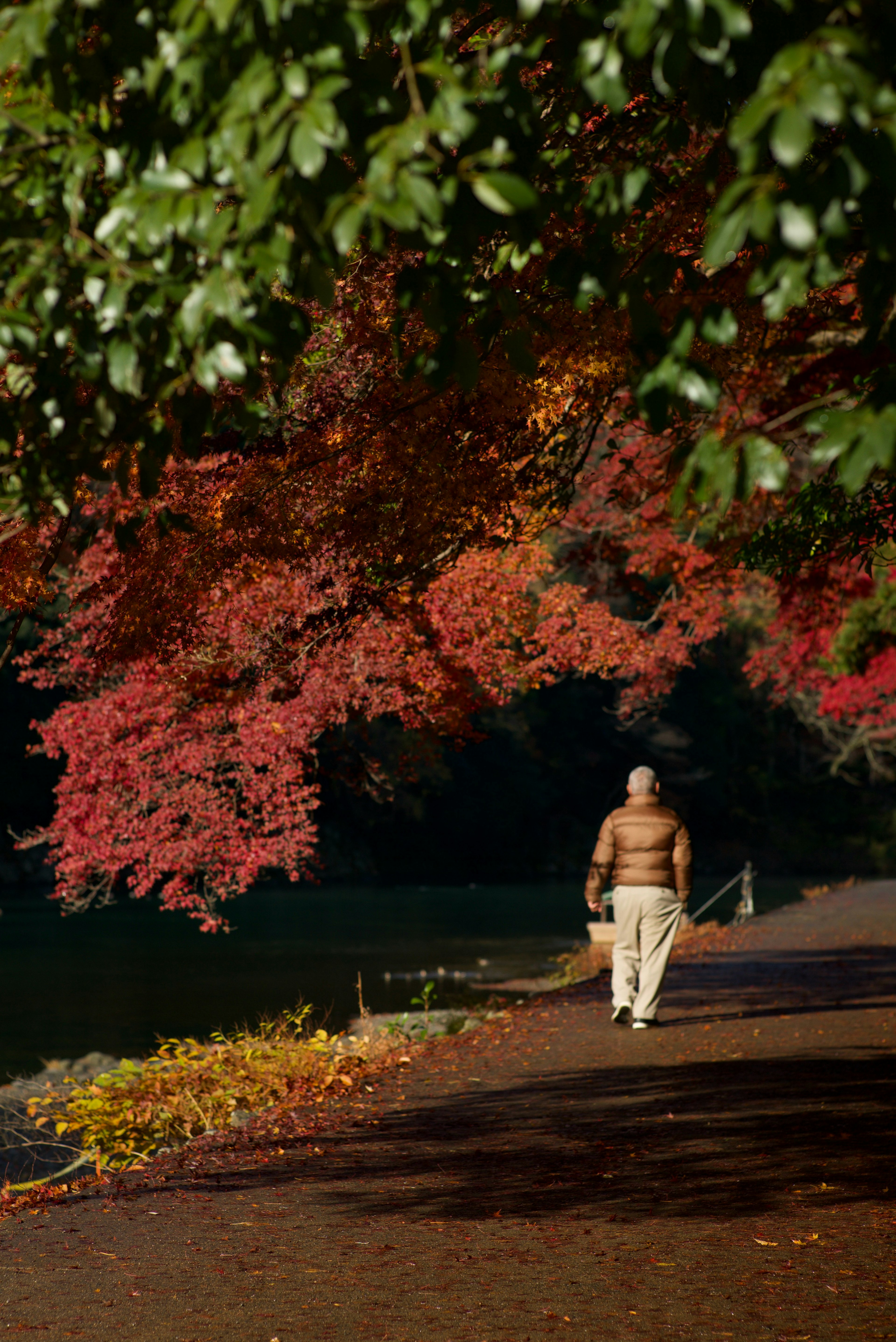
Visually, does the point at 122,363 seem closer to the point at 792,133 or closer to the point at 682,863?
the point at 792,133

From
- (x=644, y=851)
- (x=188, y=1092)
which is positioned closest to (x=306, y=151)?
(x=188, y=1092)

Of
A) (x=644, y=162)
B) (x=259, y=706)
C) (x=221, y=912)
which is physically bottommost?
(x=221, y=912)

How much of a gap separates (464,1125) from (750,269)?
473 cm

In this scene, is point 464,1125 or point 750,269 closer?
point 750,269

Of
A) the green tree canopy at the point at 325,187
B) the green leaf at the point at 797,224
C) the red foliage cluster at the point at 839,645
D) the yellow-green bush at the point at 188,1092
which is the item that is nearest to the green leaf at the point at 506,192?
the green tree canopy at the point at 325,187

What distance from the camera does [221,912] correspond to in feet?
132

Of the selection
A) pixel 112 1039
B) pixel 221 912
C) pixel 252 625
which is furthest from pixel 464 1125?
pixel 221 912

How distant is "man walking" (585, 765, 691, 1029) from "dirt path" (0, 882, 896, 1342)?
39.8 inches

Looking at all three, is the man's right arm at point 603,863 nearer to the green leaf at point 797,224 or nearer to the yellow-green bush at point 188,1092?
the yellow-green bush at point 188,1092

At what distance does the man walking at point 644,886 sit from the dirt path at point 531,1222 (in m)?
1.01

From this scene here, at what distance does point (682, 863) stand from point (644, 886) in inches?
13.6

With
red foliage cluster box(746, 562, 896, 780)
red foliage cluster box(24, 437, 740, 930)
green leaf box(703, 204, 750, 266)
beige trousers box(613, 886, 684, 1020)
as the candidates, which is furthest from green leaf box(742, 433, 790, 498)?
red foliage cluster box(746, 562, 896, 780)

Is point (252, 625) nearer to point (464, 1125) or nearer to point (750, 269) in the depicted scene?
point (464, 1125)

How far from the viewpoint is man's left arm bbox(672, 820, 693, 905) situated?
33.4 feet
